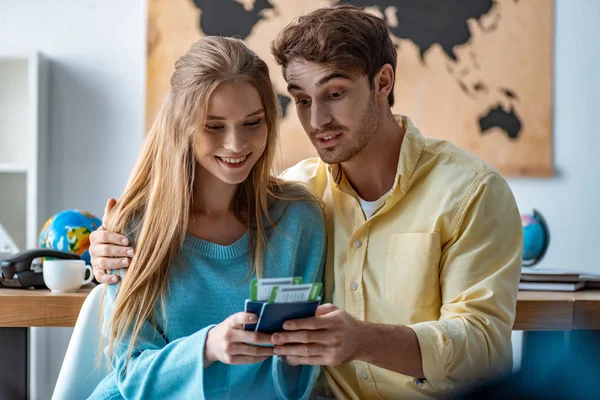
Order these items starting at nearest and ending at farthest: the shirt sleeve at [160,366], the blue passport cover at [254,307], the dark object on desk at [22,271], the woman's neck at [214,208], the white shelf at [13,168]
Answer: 1. the blue passport cover at [254,307]
2. the shirt sleeve at [160,366]
3. the woman's neck at [214,208]
4. the dark object on desk at [22,271]
5. the white shelf at [13,168]

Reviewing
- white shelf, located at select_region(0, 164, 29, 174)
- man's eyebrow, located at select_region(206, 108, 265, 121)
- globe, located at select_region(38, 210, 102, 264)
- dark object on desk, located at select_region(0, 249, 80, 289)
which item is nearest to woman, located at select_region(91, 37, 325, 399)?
man's eyebrow, located at select_region(206, 108, 265, 121)

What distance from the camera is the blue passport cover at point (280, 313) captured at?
4.10 ft

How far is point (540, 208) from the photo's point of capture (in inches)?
142

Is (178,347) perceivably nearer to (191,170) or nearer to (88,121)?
(191,170)

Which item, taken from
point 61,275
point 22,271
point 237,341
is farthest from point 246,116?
point 22,271

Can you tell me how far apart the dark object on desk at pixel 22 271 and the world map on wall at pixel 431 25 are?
1.73 metres

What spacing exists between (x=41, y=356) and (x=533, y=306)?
253 centimetres

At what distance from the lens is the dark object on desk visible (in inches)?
80.9

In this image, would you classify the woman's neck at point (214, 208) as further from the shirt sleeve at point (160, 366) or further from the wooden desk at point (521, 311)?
the wooden desk at point (521, 311)

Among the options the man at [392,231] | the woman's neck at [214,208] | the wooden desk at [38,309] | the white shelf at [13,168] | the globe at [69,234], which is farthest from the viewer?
the white shelf at [13,168]

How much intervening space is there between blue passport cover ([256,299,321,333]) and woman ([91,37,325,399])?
0.24 m

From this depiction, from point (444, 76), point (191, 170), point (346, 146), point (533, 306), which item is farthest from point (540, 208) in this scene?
point (191, 170)

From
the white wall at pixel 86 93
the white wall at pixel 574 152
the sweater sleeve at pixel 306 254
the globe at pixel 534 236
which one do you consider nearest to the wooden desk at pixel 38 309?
the sweater sleeve at pixel 306 254

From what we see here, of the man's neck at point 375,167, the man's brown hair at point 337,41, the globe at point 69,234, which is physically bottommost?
the globe at point 69,234
